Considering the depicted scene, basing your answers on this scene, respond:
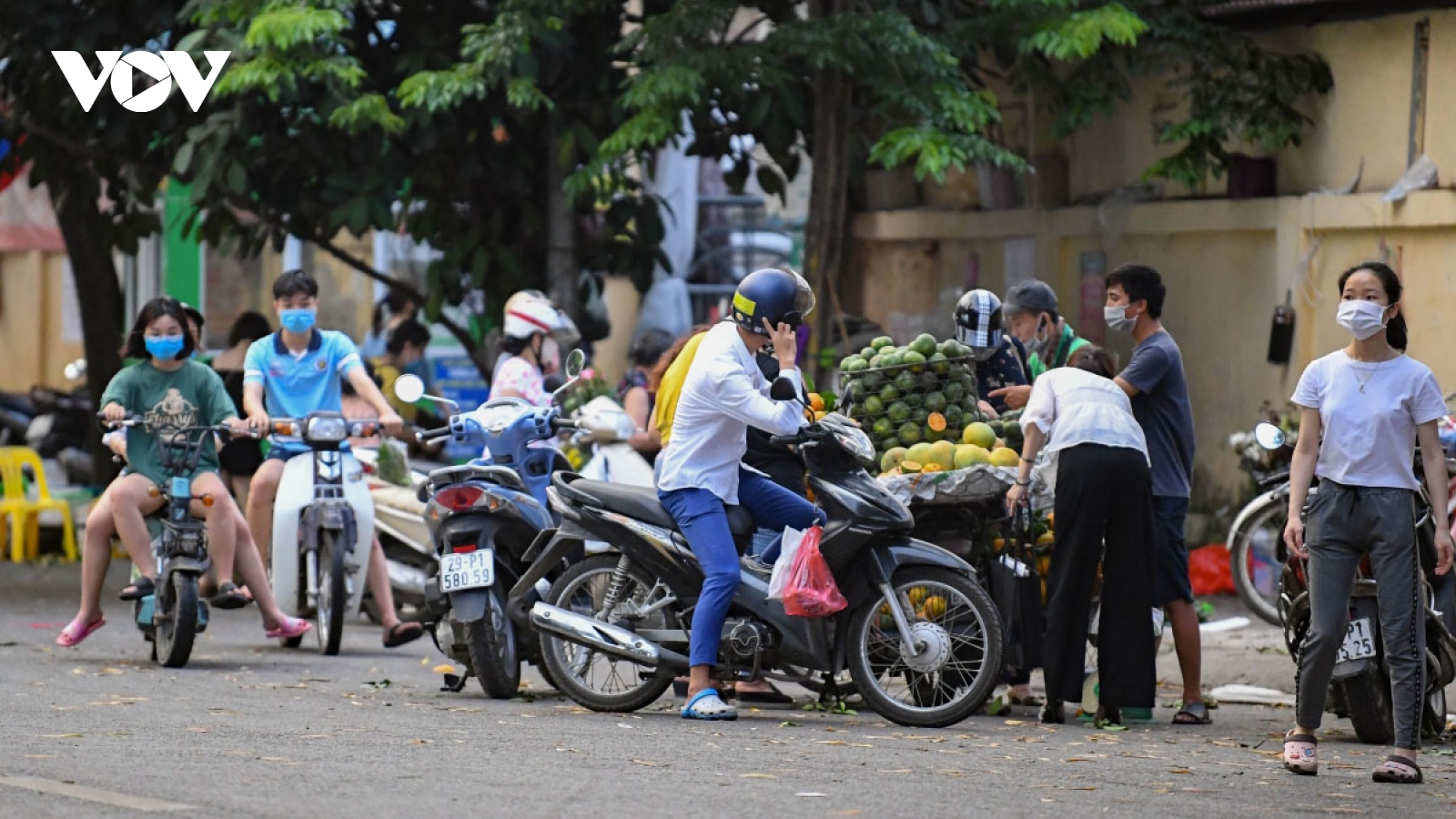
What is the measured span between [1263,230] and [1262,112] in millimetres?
1013

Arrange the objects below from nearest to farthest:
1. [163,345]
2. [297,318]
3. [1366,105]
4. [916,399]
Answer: [916,399], [163,345], [297,318], [1366,105]

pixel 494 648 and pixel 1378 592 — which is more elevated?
pixel 1378 592

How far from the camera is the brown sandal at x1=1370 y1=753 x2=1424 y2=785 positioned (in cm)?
794

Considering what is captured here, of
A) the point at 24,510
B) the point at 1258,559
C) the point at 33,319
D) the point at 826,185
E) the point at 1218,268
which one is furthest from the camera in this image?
the point at 33,319

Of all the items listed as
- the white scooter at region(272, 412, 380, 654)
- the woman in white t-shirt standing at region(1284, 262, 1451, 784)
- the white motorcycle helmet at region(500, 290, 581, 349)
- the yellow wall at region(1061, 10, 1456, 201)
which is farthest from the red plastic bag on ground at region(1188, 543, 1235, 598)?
the woman in white t-shirt standing at region(1284, 262, 1451, 784)

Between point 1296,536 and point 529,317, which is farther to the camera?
point 529,317

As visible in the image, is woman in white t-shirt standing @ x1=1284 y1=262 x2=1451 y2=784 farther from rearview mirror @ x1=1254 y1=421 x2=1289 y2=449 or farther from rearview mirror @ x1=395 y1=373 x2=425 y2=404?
rearview mirror @ x1=395 y1=373 x2=425 y2=404

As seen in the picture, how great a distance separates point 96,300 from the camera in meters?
20.3

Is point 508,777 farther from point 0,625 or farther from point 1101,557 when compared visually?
point 0,625

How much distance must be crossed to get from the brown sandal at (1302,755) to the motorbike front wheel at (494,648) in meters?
3.54

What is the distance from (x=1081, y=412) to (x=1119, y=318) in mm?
517

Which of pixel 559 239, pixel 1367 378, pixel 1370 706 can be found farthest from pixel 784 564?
pixel 559 239

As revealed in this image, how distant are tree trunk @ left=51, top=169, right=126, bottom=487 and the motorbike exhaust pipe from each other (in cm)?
1093

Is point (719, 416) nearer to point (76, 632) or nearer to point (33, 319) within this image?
point (76, 632)
